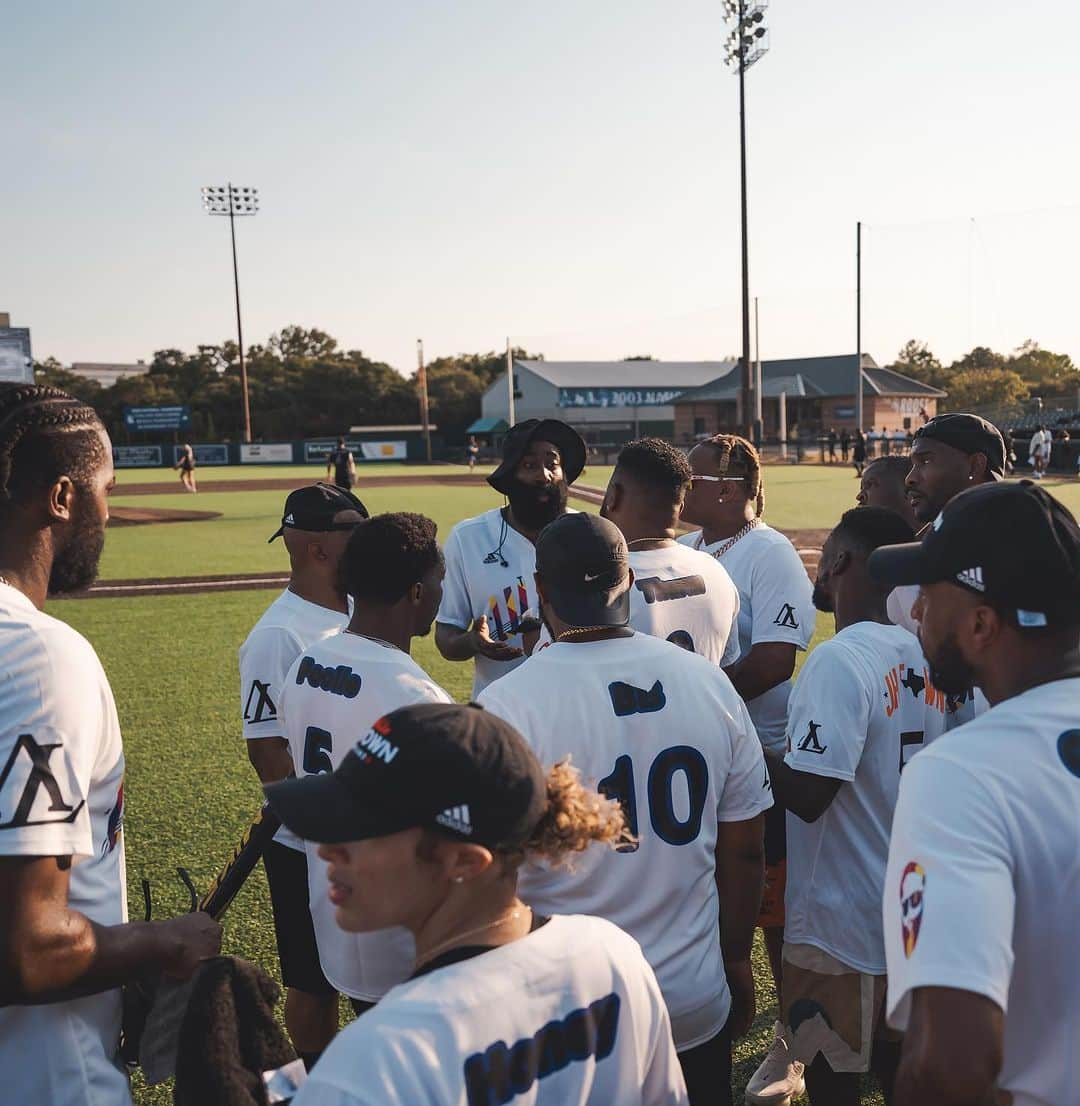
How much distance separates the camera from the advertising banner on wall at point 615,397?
255 feet

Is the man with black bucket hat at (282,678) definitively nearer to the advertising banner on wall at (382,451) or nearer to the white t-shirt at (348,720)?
the white t-shirt at (348,720)

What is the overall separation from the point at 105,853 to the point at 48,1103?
506mm

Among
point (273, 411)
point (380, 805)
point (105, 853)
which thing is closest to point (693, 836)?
point (380, 805)

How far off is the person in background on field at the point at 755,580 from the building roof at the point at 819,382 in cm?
6461

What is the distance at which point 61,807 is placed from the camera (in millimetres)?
1884

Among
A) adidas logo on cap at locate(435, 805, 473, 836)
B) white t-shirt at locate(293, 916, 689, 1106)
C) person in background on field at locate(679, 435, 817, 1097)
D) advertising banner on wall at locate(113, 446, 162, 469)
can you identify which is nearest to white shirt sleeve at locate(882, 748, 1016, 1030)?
white t-shirt at locate(293, 916, 689, 1106)

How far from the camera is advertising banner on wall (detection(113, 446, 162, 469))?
5784cm

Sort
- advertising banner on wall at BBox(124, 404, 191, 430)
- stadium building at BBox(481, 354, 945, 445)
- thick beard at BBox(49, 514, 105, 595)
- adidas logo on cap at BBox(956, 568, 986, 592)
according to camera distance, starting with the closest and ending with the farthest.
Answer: adidas logo on cap at BBox(956, 568, 986, 592) → thick beard at BBox(49, 514, 105, 595) → advertising banner on wall at BBox(124, 404, 191, 430) → stadium building at BBox(481, 354, 945, 445)

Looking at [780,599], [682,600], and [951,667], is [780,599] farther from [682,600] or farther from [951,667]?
[951,667]

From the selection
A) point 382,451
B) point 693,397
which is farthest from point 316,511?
point 693,397

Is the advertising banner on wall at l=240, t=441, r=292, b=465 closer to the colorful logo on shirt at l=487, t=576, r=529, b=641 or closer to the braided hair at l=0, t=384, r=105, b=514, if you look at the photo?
the colorful logo on shirt at l=487, t=576, r=529, b=641

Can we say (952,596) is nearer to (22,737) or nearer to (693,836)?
(693,836)

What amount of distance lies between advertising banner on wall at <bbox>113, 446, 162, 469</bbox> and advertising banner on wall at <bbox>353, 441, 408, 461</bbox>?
486 inches

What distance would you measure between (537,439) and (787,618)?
1.55 meters
